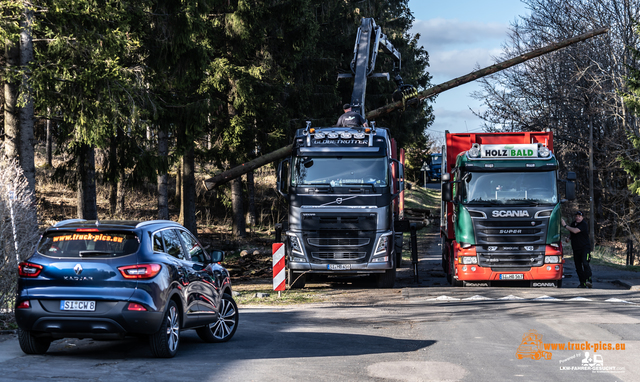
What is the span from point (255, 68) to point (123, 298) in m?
19.5

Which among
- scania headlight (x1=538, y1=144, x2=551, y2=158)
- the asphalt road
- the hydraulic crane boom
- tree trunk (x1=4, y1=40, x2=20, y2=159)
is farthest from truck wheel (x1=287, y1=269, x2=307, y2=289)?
tree trunk (x1=4, y1=40, x2=20, y2=159)

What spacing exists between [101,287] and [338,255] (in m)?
8.84

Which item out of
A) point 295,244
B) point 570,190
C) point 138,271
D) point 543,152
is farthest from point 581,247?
point 138,271

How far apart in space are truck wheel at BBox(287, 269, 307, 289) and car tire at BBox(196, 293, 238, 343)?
681cm

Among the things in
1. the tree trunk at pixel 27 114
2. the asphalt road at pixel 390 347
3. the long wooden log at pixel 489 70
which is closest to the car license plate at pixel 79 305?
→ the asphalt road at pixel 390 347

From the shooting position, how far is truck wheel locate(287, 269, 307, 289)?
17156 millimetres

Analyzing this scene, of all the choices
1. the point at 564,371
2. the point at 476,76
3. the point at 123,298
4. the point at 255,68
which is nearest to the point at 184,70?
the point at 255,68

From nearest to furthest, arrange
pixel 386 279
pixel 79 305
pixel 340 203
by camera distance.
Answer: pixel 79 305, pixel 340 203, pixel 386 279

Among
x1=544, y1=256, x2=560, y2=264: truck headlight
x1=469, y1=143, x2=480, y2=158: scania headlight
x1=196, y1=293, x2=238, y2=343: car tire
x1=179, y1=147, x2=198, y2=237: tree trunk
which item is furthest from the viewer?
x1=179, y1=147, x2=198, y2=237: tree trunk

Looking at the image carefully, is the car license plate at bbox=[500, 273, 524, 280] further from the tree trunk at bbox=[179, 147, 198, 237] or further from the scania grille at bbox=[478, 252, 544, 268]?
the tree trunk at bbox=[179, 147, 198, 237]

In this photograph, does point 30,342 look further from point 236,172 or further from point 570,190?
point 236,172

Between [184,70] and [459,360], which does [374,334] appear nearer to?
[459,360]

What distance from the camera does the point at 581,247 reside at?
18000 mm

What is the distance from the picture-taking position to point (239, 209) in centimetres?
2922
